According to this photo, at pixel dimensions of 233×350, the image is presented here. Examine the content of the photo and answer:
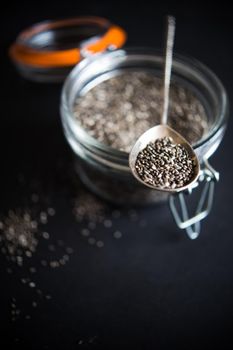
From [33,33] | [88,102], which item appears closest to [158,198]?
[88,102]

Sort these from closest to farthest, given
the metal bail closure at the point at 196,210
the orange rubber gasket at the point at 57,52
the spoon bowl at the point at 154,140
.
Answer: the spoon bowl at the point at 154,140 → the metal bail closure at the point at 196,210 → the orange rubber gasket at the point at 57,52

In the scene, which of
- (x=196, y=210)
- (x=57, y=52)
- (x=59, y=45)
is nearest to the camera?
(x=196, y=210)

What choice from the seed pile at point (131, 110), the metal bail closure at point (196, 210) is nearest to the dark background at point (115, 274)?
the metal bail closure at point (196, 210)

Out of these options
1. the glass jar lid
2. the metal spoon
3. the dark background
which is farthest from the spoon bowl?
the glass jar lid

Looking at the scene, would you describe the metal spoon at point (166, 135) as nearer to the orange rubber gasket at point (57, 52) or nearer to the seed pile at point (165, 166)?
the seed pile at point (165, 166)

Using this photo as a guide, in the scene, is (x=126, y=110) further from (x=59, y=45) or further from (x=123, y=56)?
(x=59, y=45)

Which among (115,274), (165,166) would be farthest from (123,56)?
(115,274)
